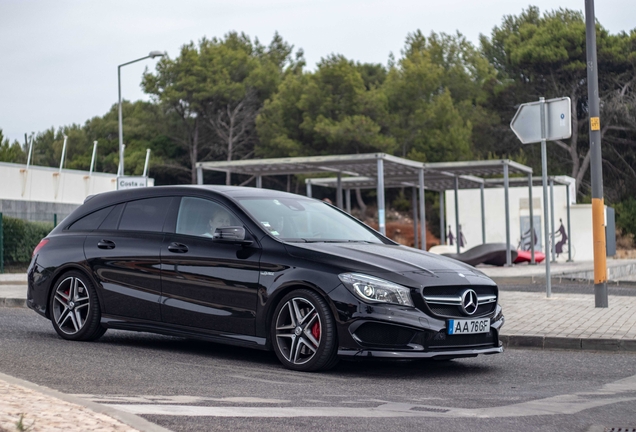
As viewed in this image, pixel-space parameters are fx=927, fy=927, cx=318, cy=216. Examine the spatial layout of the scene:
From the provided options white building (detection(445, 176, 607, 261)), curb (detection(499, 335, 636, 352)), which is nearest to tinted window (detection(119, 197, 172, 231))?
curb (detection(499, 335, 636, 352))

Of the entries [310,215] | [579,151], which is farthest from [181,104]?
[310,215]

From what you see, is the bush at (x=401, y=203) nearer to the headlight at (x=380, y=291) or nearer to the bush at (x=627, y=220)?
the bush at (x=627, y=220)

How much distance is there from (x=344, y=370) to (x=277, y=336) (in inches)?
25.8

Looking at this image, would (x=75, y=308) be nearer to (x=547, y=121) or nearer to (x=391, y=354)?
(x=391, y=354)

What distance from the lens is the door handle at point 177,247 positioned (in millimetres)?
8406

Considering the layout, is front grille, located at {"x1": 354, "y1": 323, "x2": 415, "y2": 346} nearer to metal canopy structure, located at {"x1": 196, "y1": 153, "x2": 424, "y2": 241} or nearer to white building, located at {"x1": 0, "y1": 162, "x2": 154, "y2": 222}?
metal canopy structure, located at {"x1": 196, "y1": 153, "x2": 424, "y2": 241}

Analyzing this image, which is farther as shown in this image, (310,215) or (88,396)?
(310,215)

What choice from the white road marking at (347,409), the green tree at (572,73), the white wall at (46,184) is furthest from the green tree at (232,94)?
the white road marking at (347,409)

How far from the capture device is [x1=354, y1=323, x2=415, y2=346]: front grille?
23.5 feet

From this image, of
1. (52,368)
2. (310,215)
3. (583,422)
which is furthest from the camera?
(310,215)

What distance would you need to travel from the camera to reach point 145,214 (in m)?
9.05

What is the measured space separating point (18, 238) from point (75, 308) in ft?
61.3

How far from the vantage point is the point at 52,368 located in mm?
7445

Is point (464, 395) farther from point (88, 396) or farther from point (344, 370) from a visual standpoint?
point (88, 396)
